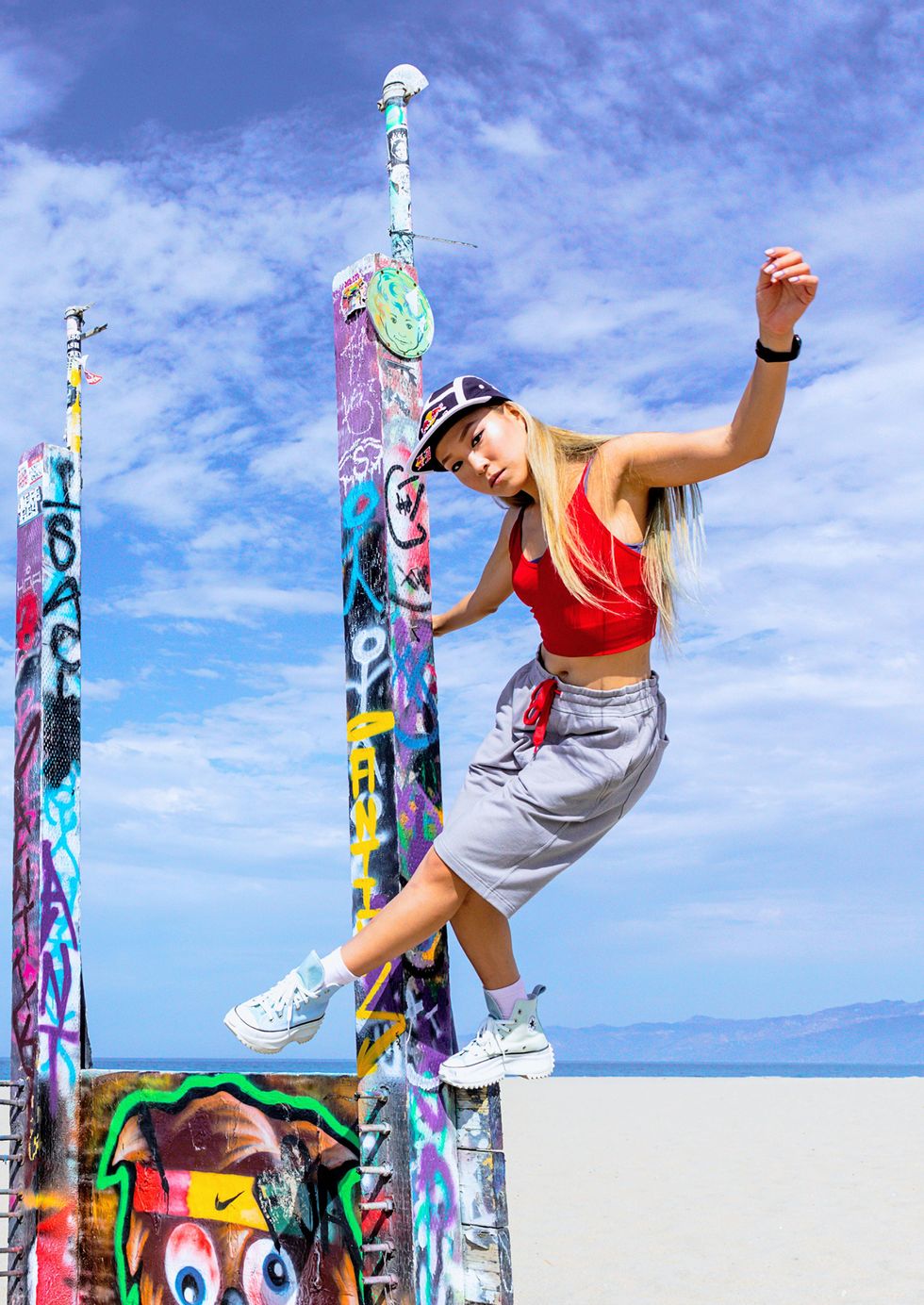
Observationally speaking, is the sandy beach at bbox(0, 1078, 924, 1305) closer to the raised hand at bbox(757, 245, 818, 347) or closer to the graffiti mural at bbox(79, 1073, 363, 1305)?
the graffiti mural at bbox(79, 1073, 363, 1305)

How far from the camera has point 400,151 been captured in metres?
4.38

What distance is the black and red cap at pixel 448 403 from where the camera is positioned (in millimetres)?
3508

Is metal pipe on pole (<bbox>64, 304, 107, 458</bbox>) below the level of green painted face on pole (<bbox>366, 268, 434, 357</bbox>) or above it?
above

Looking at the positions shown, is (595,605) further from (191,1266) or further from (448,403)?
(191,1266)

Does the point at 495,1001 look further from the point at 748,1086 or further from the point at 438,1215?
the point at 748,1086

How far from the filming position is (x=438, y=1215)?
3.49 meters

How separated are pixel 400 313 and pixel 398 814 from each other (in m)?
1.58

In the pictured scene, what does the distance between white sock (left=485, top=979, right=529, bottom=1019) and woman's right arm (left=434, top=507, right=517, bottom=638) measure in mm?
1111

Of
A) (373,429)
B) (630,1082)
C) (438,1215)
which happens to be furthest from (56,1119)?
(630,1082)

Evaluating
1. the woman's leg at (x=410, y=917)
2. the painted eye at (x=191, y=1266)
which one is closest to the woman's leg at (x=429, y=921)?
the woman's leg at (x=410, y=917)

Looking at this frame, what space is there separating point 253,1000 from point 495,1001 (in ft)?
2.25

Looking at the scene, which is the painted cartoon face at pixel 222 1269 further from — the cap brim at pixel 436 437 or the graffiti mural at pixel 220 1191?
the cap brim at pixel 436 437

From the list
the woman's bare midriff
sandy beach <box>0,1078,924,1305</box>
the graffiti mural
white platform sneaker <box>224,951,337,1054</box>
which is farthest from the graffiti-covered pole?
sandy beach <box>0,1078,924,1305</box>

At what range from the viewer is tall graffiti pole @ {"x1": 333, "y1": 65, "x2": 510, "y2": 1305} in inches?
136
